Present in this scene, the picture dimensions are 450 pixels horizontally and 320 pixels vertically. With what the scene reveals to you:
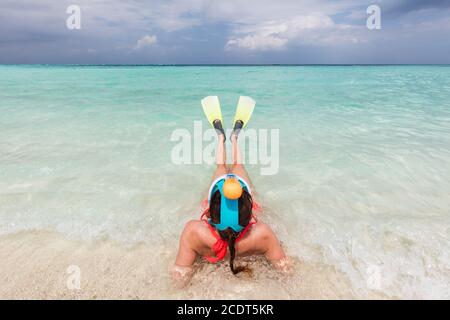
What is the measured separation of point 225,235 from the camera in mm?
2252

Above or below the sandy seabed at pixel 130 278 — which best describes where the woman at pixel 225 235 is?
above

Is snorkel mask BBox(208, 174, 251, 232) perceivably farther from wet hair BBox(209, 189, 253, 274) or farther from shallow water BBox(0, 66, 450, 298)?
shallow water BBox(0, 66, 450, 298)

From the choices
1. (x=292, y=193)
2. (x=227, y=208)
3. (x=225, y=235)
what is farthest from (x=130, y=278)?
(x=292, y=193)

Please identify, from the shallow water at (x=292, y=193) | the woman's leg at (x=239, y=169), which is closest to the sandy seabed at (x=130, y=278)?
the shallow water at (x=292, y=193)

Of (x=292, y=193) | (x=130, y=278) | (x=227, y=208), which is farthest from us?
(x=292, y=193)

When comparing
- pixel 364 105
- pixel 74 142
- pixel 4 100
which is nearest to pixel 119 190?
pixel 74 142

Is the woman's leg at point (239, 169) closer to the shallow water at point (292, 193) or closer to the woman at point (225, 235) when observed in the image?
the shallow water at point (292, 193)

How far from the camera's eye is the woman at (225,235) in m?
2.12

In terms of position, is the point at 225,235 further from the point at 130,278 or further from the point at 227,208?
the point at 130,278

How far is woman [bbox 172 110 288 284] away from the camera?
2115 mm

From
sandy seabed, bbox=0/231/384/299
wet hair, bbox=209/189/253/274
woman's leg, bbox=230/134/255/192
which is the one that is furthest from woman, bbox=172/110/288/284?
woman's leg, bbox=230/134/255/192

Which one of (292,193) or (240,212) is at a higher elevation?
(240,212)

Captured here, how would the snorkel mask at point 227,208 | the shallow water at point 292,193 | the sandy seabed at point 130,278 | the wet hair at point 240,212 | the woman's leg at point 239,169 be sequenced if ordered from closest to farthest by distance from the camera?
the snorkel mask at point 227,208, the wet hair at point 240,212, the sandy seabed at point 130,278, the shallow water at point 292,193, the woman's leg at point 239,169

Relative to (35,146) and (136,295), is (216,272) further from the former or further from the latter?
(35,146)
